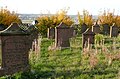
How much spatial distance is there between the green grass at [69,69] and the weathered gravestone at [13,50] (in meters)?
0.49

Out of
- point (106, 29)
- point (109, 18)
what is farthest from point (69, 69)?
point (109, 18)

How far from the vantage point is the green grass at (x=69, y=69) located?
33.7 ft

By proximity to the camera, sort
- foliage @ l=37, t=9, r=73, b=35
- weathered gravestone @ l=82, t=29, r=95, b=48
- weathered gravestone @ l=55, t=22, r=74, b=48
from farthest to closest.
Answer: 1. foliage @ l=37, t=9, r=73, b=35
2. weathered gravestone @ l=55, t=22, r=74, b=48
3. weathered gravestone @ l=82, t=29, r=95, b=48

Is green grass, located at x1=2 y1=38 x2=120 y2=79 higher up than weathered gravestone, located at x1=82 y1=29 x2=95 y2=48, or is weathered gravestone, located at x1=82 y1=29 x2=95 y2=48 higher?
weathered gravestone, located at x1=82 y1=29 x2=95 y2=48

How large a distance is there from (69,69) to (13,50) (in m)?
2.22

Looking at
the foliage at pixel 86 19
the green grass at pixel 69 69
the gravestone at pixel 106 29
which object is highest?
the foliage at pixel 86 19

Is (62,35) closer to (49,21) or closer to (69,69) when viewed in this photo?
(69,69)

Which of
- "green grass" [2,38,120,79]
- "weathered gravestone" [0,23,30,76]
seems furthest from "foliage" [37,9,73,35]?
"weathered gravestone" [0,23,30,76]

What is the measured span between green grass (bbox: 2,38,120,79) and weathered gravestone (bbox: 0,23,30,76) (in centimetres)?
49

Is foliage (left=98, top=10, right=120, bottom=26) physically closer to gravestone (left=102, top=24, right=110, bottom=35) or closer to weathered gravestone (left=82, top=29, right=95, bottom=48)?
gravestone (left=102, top=24, right=110, bottom=35)

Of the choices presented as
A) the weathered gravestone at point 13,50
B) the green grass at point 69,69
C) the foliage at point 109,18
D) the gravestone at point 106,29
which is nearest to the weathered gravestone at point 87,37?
the green grass at point 69,69

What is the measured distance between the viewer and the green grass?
10.3 meters

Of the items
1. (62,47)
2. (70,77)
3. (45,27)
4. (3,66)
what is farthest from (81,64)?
(45,27)

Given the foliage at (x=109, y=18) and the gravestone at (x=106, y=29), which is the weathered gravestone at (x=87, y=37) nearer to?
the gravestone at (x=106, y=29)
